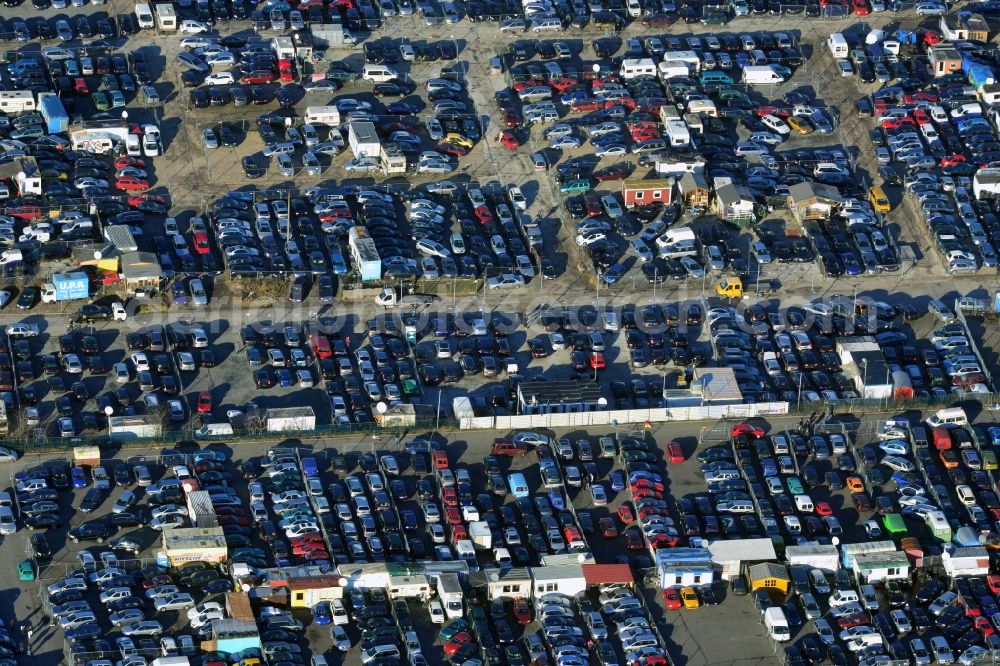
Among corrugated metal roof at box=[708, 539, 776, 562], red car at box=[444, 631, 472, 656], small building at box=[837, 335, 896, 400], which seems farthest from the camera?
small building at box=[837, 335, 896, 400]

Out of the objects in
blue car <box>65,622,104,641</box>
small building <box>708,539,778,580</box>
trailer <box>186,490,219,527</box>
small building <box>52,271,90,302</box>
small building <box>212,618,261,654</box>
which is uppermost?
small building <box>52,271,90,302</box>

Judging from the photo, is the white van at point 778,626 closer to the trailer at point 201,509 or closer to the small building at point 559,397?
the small building at point 559,397

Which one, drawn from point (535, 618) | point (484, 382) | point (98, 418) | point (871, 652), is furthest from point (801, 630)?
point (98, 418)

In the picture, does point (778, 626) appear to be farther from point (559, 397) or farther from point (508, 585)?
point (559, 397)

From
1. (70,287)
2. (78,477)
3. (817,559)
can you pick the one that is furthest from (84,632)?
(817,559)

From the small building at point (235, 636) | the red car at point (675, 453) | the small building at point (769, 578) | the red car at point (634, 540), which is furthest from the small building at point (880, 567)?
the small building at point (235, 636)

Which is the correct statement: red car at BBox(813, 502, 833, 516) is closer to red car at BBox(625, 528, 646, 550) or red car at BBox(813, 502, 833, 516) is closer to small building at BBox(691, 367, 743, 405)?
small building at BBox(691, 367, 743, 405)

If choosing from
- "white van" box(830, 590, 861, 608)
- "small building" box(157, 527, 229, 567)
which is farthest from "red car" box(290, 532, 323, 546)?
"white van" box(830, 590, 861, 608)
